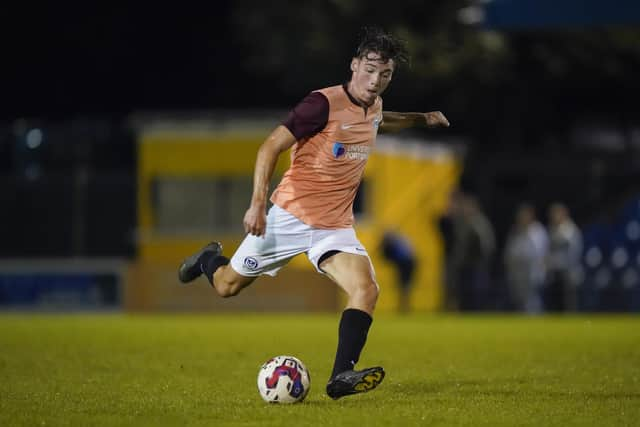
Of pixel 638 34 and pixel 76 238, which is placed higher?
pixel 638 34

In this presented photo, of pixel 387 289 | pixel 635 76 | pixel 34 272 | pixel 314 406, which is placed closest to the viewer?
pixel 314 406

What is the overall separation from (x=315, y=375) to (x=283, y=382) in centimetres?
232

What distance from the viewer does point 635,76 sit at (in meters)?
39.7

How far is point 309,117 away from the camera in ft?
31.3

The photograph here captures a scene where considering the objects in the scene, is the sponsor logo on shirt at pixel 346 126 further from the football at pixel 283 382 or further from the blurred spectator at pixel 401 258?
the blurred spectator at pixel 401 258

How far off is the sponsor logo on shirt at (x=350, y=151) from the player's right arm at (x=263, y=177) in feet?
1.19

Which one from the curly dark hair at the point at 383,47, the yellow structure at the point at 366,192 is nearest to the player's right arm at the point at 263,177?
the curly dark hair at the point at 383,47

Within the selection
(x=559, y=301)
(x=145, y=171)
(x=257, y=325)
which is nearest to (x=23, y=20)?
(x=145, y=171)

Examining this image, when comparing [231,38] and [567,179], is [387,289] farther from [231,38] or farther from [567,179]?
[231,38]

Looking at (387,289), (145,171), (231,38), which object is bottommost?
(387,289)

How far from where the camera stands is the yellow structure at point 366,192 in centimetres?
2964

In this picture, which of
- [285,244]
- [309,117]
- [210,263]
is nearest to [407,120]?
[309,117]

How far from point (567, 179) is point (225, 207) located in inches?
419

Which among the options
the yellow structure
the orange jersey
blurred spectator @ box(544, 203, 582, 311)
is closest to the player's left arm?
the orange jersey
